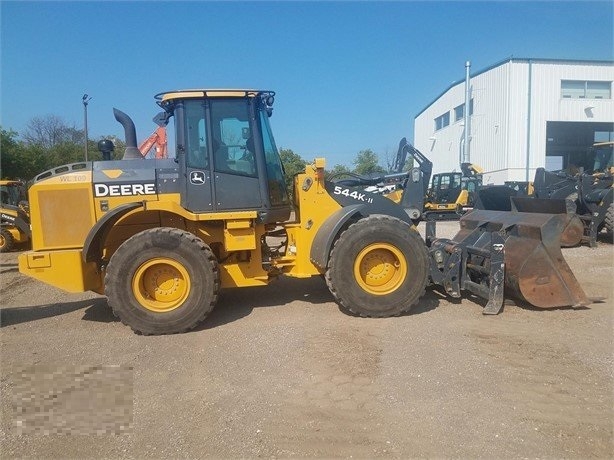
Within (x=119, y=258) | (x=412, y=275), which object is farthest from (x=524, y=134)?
(x=119, y=258)

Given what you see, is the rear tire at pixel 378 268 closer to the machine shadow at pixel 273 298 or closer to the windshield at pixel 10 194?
the machine shadow at pixel 273 298

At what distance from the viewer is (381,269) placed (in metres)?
5.59

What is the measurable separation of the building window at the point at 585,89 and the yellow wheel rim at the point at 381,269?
988 inches

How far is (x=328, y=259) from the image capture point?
5352 millimetres

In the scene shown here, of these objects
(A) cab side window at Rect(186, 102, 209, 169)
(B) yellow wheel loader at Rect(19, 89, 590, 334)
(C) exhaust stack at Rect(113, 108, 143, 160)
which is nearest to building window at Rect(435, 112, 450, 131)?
(B) yellow wheel loader at Rect(19, 89, 590, 334)

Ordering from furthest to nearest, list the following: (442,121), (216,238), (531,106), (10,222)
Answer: (442,121), (531,106), (10,222), (216,238)

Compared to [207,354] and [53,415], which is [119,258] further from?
[53,415]

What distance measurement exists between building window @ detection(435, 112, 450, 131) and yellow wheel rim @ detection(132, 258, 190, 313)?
31245 millimetres

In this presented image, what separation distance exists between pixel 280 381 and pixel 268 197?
237 centimetres

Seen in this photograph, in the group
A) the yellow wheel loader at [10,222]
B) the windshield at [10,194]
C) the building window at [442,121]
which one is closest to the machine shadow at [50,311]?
the yellow wheel loader at [10,222]

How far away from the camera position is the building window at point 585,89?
1000 inches

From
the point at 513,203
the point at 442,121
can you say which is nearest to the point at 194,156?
the point at 513,203

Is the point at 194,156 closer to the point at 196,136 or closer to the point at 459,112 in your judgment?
the point at 196,136

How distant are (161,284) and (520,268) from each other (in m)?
4.25
